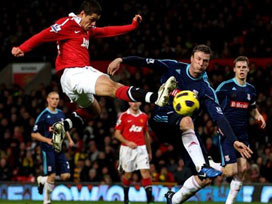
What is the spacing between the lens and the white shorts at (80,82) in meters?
8.47

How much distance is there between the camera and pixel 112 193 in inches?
613

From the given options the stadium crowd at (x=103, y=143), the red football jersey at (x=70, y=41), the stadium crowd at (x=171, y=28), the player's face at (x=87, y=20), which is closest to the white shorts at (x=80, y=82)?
the red football jersey at (x=70, y=41)

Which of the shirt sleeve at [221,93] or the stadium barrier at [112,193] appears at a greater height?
the shirt sleeve at [221,93]

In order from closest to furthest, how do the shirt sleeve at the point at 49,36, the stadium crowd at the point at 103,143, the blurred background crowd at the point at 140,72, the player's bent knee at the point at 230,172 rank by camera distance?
1. the shirt sleeve at the point at 49,36
2. the player's bent knee at the point at 230,172
3. the stadium crowd at the point at 103,143
4. the blurred background crowd at the point at 140,72

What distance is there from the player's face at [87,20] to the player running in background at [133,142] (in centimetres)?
436

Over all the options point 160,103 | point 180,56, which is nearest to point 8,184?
point 180,56

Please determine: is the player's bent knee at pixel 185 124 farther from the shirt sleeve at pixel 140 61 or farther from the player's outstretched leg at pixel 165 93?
the player's outstretched leg at pixel 165 93

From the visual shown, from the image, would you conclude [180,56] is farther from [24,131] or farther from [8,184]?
[8,184]

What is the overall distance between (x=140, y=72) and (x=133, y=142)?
586cm

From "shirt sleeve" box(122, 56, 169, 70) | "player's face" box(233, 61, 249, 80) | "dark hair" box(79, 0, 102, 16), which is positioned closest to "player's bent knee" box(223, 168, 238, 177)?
"player's face" box(233, 61, 249, 80)

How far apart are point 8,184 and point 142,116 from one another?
4716mm

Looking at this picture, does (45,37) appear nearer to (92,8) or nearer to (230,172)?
(92,8)

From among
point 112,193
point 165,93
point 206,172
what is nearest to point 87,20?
point 165,93

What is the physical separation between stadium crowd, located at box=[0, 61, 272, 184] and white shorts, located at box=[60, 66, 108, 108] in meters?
6.86
